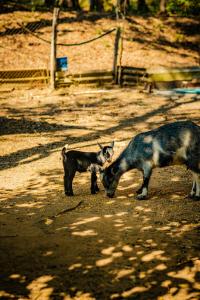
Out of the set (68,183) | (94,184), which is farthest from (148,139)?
(68,183)

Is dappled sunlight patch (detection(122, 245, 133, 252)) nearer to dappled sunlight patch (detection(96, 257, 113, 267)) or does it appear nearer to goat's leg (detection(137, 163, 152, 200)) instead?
dappled sunlight patch (detection(96, 257, 113, 267))

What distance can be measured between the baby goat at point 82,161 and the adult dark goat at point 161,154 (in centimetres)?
25

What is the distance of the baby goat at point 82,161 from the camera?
9.90 metres

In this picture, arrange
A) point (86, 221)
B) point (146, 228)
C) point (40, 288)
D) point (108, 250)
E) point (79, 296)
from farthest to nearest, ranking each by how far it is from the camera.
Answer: point (86, 221) < point (146, 228) < point (108, 250) < point (40, 288) < point (79, 296)

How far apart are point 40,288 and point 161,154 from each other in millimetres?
4505

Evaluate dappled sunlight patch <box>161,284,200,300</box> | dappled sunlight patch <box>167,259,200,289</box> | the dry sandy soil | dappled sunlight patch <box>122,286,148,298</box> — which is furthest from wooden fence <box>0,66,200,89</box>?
dappled sunlight patch <box>161,284,200,300</box>

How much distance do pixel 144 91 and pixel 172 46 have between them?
34.0 ft

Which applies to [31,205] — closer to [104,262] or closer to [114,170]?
[114,170]

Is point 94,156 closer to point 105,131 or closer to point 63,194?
point 63,194

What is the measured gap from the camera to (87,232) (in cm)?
776

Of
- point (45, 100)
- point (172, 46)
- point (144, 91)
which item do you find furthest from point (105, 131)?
point (172, 46)

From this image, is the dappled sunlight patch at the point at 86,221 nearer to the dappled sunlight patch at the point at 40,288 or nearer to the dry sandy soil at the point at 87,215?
the dry sandy soil at the point at 87,215

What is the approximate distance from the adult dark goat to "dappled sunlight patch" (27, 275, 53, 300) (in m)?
3.84

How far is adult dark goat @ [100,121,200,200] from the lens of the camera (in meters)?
9.33
